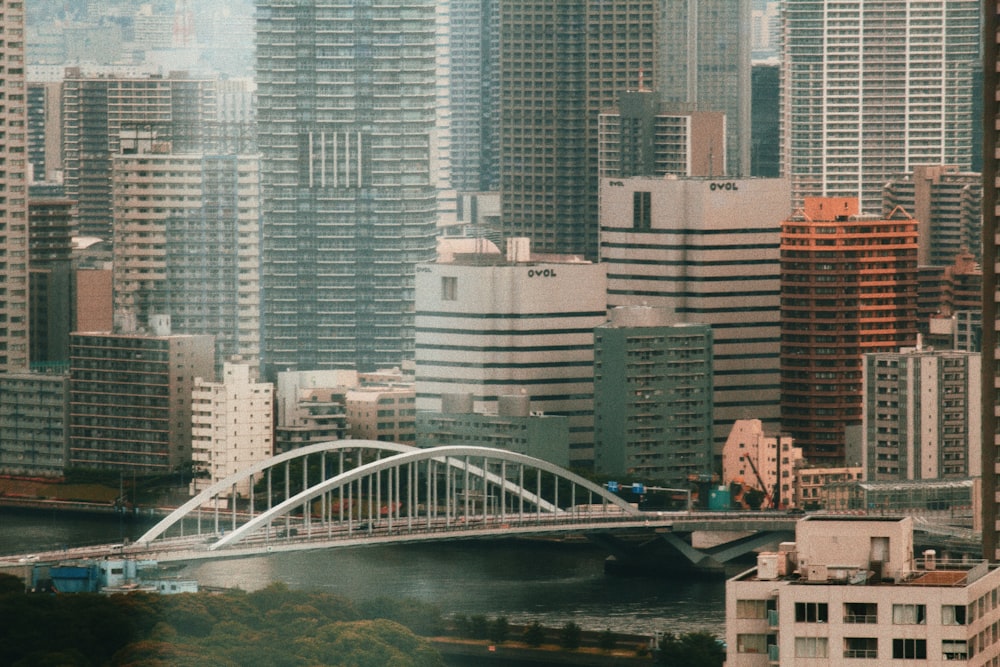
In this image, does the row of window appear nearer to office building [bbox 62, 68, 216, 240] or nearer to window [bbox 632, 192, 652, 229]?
office building [bbox 62, 68, 216, 240]

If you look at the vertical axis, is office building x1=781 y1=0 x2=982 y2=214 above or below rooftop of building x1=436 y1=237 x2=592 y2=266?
above

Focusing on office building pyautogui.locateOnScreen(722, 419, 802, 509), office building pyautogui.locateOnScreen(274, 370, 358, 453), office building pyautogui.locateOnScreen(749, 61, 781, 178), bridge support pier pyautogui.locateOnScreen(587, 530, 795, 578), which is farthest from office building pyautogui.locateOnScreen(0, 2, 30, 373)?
office building pyautogui.locateOnScreen(749, 61, 781, 178)

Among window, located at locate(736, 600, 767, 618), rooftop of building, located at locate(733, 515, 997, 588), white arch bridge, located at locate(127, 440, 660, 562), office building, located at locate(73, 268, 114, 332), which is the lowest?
white arch bridge, located at locate(127, 440, 660, 562)

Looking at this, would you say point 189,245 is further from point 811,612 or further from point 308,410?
point 811,612

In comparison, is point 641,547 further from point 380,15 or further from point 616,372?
point 380,15

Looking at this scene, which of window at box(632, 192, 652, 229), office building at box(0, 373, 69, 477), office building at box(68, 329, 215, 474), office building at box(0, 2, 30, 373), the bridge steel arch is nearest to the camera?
the bridge steel arch

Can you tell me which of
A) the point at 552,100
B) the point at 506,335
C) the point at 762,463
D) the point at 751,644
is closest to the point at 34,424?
the point at 506,335

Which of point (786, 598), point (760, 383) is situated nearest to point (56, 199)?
point (760, 383)
